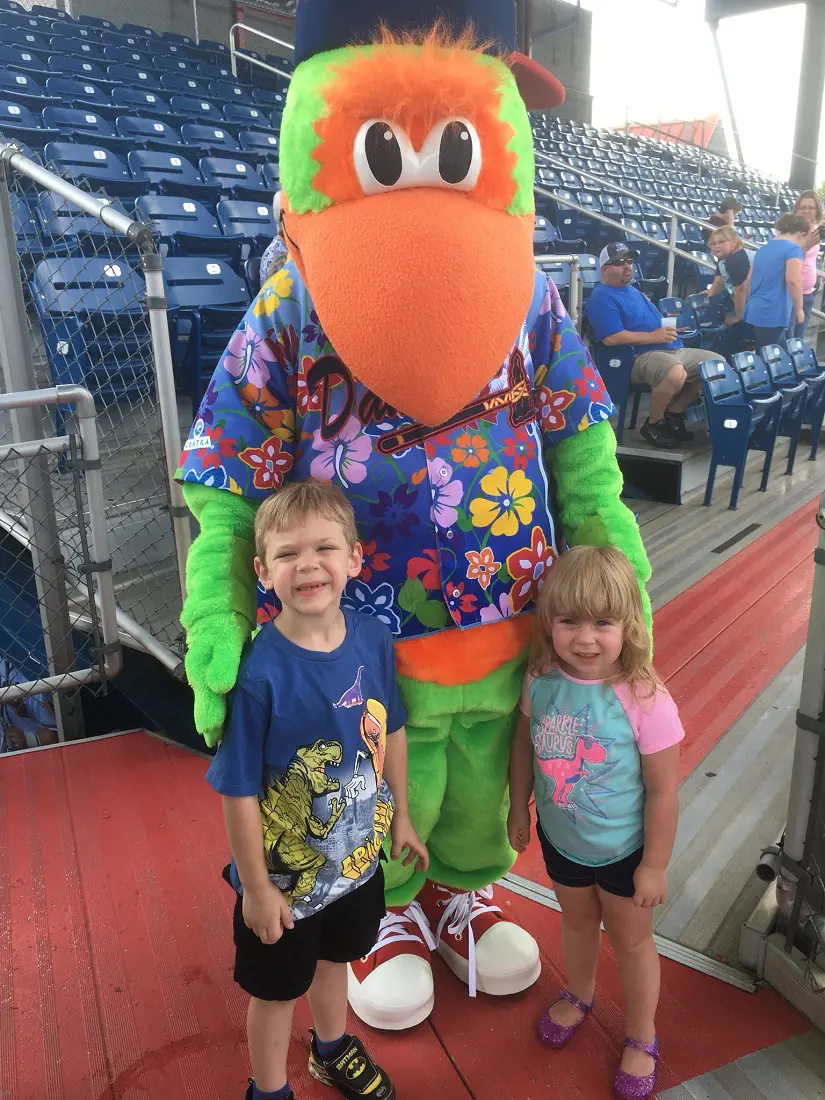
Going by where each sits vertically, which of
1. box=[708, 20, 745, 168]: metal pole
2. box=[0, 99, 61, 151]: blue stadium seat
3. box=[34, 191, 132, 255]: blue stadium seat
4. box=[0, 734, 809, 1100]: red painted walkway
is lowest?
box=[0, 734, 809, 1100]: red painted walkway

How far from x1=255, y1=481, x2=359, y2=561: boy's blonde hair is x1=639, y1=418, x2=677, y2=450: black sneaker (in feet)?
13.8

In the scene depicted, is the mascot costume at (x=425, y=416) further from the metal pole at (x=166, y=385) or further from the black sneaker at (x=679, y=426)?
the black sneaker at (x=679, y=426)

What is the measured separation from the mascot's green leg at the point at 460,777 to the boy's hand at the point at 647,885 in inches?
11.2

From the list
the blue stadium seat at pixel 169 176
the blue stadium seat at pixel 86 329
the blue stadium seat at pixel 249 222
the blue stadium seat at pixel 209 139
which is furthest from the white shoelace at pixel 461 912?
the blue stadium seat at pixel 209 139

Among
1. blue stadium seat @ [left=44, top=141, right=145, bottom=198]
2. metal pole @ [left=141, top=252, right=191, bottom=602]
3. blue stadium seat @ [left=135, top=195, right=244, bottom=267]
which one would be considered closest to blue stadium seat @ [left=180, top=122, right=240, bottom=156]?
blue stadium seat @ [left=44, top=141, right=145, bottom=198]

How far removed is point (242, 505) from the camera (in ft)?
4.16

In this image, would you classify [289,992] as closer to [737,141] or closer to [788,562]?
[788,562]

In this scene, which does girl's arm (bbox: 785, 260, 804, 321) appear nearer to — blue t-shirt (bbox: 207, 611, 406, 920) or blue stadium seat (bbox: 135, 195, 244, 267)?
blue stadium seat (bbox: 135, 195, 244, 267)

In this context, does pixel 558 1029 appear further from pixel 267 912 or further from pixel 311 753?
pixel 311 753

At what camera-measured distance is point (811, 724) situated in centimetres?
141

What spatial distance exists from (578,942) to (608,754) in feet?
1.39

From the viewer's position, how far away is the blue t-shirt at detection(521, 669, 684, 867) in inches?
48.0

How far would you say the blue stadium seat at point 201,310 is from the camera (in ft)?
12.8

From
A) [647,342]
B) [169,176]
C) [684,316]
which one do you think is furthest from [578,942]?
[684,316]
